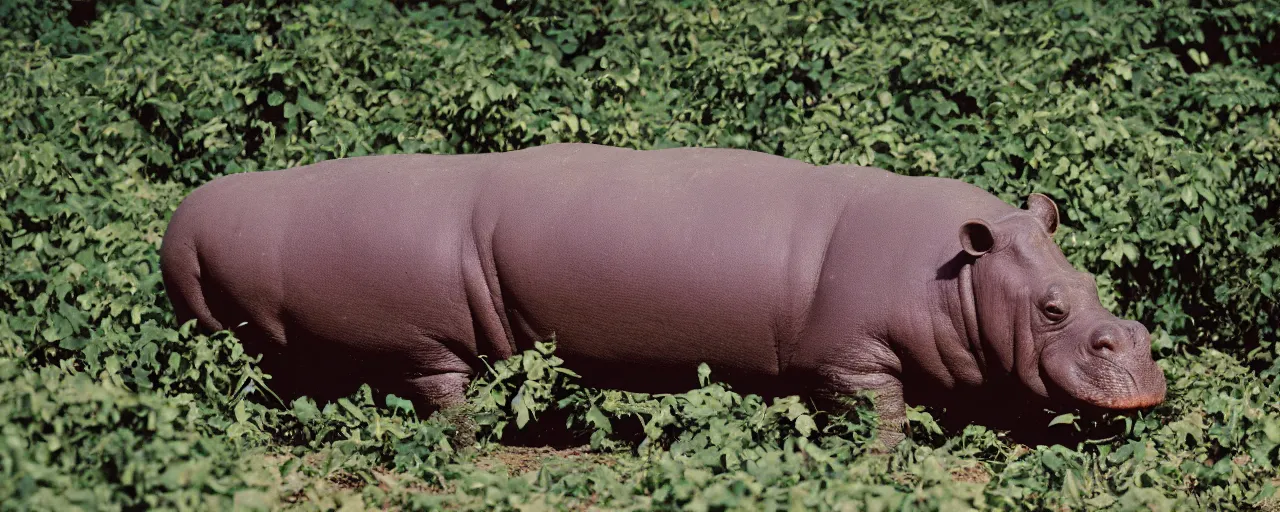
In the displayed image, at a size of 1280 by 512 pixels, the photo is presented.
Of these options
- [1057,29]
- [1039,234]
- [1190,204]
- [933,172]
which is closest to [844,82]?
[933,172]

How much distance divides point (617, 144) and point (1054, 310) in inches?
126

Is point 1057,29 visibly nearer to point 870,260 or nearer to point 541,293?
point 870,260

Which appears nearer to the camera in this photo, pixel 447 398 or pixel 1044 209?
pixel 1044 209

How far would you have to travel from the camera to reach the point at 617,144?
7445 millimetres

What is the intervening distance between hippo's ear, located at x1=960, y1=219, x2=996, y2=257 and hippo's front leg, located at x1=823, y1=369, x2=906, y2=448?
60 cm

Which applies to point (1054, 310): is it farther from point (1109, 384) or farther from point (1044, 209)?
point (1044, 209)

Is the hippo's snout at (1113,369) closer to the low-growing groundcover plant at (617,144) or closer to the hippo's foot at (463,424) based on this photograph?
the low-growing groundcover plant at (617,144)

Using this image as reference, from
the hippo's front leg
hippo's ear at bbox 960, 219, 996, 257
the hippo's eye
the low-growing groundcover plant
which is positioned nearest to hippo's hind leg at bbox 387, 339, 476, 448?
the low-growing groundcover plant

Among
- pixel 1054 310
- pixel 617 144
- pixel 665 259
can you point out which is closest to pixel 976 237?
pixel 1054 310

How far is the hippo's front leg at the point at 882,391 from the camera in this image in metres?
5.06

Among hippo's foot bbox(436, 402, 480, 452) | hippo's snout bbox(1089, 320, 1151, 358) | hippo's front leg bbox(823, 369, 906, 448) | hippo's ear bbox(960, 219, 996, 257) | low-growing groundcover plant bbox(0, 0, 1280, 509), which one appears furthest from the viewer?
hippo's foot bbox(436, 402, 480, 452)

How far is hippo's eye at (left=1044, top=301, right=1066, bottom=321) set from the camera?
4814 millimetres

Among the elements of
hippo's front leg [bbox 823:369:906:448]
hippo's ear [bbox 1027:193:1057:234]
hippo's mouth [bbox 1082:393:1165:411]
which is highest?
hippo's ear [bbox 1027:193:1057:234]

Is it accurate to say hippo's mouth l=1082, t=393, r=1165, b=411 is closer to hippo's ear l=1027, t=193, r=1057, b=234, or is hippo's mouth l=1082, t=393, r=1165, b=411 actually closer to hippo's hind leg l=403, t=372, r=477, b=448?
hippo's ear l=1027, t=193, r=1057, b=234
